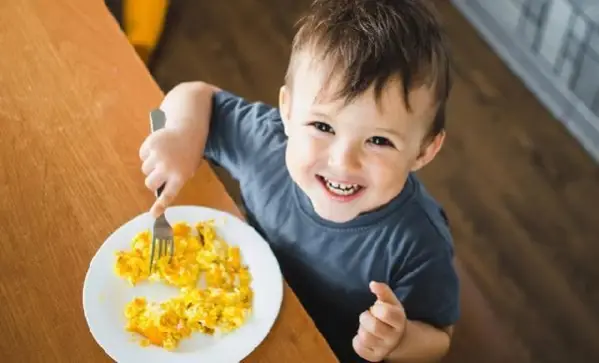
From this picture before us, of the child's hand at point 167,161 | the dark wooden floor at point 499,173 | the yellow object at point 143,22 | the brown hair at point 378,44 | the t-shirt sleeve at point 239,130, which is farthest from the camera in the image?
the yellow object at point 143,22

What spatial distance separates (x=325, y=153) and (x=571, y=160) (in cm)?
118

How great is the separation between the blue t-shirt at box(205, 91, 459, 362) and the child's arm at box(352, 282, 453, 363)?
31mm

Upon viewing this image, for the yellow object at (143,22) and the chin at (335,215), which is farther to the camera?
the yellow object at (143,22)

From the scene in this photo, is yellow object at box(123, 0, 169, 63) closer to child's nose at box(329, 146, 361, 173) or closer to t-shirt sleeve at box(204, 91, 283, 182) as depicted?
t-shirt sleeve at box(204, 91, 283, 182)

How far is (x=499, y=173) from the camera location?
1821 mm

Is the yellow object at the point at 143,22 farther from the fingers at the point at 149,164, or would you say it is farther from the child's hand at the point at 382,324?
the child's hand at the point at 382,324

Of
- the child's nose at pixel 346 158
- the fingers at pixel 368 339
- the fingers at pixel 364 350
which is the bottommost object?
the fingers at pixel 364 350

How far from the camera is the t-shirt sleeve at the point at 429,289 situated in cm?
91

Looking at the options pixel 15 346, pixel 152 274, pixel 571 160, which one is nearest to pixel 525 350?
pixel 571 160

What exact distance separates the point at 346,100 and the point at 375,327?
22 cm

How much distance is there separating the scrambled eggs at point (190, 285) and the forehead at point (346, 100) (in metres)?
0.18

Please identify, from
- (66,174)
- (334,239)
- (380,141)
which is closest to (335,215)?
(334,239)

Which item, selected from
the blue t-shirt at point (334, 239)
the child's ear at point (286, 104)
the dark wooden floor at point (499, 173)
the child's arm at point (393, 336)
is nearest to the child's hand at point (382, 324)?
the child's arm at point (393, 336)

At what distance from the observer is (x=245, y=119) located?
1.01 metres
